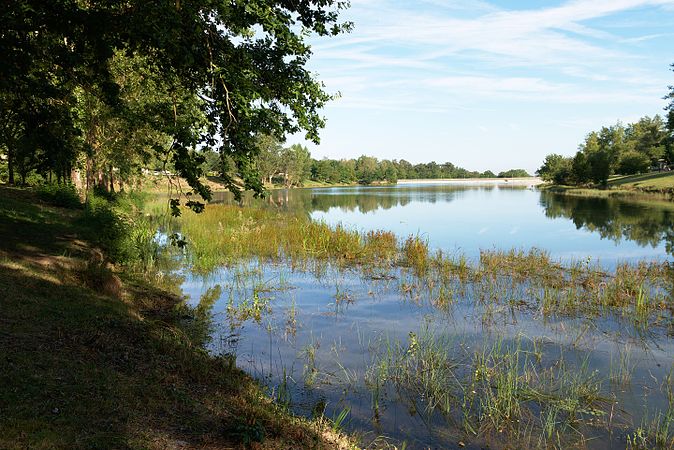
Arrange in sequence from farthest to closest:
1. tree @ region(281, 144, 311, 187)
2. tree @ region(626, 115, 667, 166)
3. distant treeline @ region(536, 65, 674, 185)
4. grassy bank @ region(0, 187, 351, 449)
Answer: tree @ region(281, 144, 311, 187), tree @ region(626, 115, 667, 166), distant treeline @ region(536, 65, 674, 185), grassy bank @ region(0, 187, 351, 449)

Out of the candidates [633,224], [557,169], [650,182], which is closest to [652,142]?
[557,169]

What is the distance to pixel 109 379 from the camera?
6480mm

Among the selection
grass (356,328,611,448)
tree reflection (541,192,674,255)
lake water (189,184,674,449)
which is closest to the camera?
grass (356,328,611,448)

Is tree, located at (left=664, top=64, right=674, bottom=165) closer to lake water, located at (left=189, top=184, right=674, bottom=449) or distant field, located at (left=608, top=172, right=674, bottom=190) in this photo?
distant field, located at (left=608, top=172, right=674, bottom=190)

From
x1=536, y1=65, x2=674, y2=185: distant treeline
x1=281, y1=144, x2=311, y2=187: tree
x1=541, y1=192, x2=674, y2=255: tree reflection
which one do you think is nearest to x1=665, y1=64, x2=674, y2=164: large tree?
x1=536, y1=65, x2=674, y2=185: distant treeline

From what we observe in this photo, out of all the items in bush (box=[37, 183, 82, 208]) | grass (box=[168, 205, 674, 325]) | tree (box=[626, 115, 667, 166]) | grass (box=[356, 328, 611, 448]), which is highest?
tree (box=[626, 115, 667, 166])

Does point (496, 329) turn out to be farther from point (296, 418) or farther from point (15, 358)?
point (15, 358)

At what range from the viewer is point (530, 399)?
8.12 meters

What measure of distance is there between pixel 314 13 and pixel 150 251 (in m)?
13.8

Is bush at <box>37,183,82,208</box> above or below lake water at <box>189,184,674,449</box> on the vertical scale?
above

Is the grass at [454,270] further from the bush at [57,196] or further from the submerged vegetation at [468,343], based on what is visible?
the bush at [57,196]

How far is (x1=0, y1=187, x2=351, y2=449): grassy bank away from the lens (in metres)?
5.25

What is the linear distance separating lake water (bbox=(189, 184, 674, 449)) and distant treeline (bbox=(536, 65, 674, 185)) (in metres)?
84.6

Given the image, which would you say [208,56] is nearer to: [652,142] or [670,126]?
[670,126]
